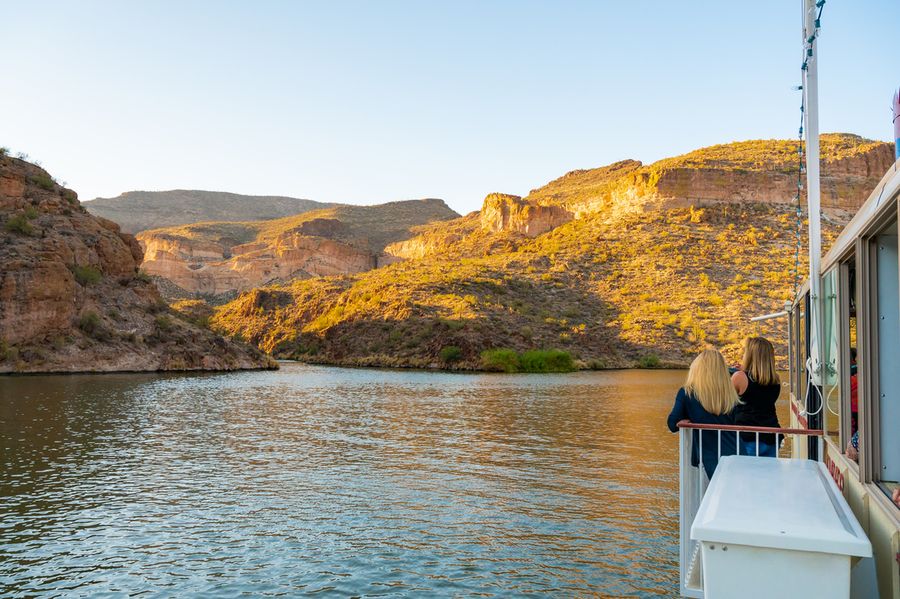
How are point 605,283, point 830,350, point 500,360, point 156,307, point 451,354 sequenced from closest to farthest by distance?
point 830,350, point 156,307, point 500,360, point 451,354, point 605,283

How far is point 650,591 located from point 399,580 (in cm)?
227

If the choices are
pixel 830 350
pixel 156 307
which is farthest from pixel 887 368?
pixel 156 307

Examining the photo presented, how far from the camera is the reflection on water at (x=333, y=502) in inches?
296

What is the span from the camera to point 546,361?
51562 millimetres

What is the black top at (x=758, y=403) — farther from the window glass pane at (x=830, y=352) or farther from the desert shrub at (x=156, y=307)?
the desert shrub at (x=156, y=307)

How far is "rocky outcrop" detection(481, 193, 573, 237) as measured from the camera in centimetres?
9131

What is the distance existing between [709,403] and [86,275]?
1703 inches

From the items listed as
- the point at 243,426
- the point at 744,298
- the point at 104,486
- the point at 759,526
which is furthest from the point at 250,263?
the point at 759,526

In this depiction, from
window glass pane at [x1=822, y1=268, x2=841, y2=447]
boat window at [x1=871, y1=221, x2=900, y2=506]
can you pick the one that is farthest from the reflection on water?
boat window at [x1=871, y1=221, x2=900, y2=506]

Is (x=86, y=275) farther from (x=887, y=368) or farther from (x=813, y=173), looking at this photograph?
(x=887, y=368)

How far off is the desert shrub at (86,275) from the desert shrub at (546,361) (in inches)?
1014

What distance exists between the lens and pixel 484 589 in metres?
7.16

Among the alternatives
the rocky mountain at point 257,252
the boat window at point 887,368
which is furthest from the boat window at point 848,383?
the rocky mountain at point 257,252

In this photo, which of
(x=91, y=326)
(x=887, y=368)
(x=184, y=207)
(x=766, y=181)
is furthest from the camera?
(x=184, y=207)
